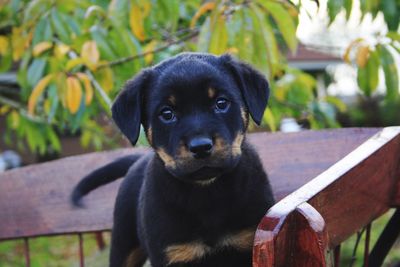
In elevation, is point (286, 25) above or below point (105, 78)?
above

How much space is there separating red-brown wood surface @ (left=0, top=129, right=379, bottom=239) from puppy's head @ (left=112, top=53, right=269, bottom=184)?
0.57m

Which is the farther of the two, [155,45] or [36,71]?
[155,45]

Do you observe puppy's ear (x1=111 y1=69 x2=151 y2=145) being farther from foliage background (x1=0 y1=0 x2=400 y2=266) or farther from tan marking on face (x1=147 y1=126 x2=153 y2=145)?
foliage background (x1=0 y1=0 x2=400 y2=266)

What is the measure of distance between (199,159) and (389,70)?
1413 millimetres

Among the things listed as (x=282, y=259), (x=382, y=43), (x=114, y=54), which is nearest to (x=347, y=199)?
(x=282, y=259)

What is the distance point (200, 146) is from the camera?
2.04m

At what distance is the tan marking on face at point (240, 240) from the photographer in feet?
7.33

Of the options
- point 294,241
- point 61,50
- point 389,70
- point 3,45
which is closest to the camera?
point 294,241

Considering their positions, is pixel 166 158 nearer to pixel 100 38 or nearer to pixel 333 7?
pixel 333 7

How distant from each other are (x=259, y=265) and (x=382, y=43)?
2041mm

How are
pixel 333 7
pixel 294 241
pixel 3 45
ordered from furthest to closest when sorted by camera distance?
Result: pixel 3 45, pixel 333 7, pixel 294 241

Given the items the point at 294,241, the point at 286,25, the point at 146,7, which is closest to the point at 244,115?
the point at 286,25

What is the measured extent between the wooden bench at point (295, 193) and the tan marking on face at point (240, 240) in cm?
27

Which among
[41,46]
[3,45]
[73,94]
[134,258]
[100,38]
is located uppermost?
[100,38]
